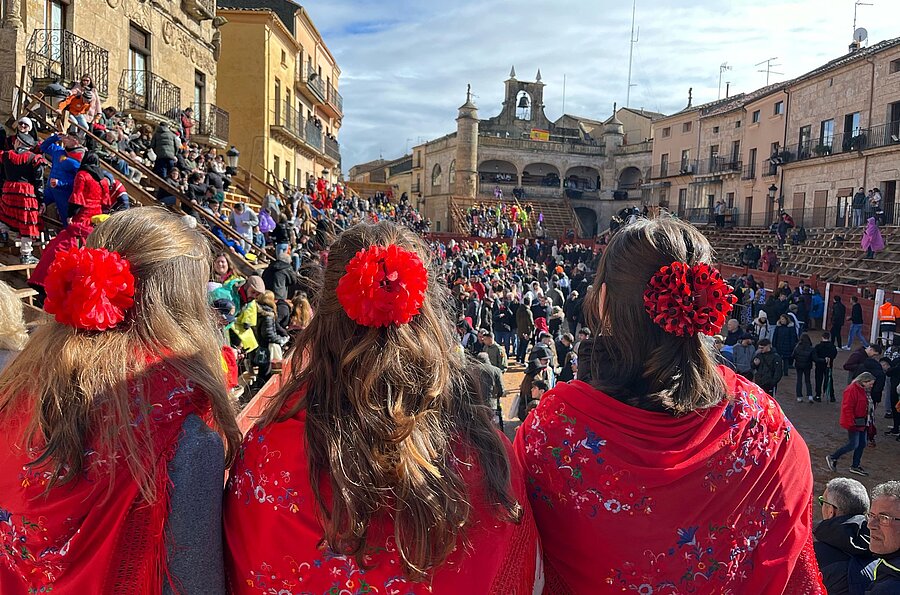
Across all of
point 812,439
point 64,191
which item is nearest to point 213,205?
point 64,191

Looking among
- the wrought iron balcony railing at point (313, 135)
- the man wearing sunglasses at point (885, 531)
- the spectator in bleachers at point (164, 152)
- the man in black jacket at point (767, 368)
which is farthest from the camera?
the wrought iron balcony railing at point (313, 135)

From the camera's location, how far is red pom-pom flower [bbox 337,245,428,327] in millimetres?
1560

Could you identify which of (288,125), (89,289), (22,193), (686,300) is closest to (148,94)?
(22,193)

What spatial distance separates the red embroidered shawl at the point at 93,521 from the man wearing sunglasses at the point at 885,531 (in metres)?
3.61

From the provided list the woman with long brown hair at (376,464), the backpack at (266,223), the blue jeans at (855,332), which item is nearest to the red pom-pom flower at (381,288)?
the woman with long brown hair at (376,464)

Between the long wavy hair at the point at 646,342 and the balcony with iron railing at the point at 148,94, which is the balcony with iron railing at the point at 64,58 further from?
the long wavy hair at the point at 646,342

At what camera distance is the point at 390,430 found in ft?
5.19

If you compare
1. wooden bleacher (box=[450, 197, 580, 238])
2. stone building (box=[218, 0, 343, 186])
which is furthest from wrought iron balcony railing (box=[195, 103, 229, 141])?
wooden bleacher (box=[450, 197, 580, 238])

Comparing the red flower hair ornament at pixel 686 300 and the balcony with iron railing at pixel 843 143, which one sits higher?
the balcony with iron railing at pixel 843 143

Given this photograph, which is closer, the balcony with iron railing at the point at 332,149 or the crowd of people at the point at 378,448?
the crowd of people at the point at 378,448

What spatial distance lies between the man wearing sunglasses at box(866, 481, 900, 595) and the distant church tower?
42820mm

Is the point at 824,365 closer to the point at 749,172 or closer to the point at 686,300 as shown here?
the point at 686,300

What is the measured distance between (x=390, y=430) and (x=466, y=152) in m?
45.8

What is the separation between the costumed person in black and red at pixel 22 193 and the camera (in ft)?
26.2
